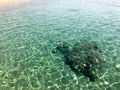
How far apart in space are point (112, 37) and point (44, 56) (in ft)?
41.5

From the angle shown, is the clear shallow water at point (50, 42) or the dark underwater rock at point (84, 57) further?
the dark underwater rock at point (84, 57)

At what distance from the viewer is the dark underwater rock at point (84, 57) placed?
70.1 feet

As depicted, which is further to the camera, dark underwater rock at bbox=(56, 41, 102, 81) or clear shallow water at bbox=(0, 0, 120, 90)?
dark underwater rock at bbox=(56, 41, 102, 81)

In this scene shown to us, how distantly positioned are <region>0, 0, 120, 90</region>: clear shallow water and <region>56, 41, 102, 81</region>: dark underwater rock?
814mm

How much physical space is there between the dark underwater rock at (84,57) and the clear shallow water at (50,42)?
0.81 meters

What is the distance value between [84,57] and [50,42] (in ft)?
24.8

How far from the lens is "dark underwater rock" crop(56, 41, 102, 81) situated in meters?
21.4

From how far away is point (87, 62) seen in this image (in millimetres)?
22719

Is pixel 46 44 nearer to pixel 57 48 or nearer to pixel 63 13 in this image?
pixel 57 48

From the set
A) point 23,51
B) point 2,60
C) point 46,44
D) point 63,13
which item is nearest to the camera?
point 2,60

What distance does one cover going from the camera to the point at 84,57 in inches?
939

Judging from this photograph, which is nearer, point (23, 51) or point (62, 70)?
point (62, 70)

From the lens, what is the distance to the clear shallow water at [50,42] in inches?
781

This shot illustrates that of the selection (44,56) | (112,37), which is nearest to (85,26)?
(112,37)
